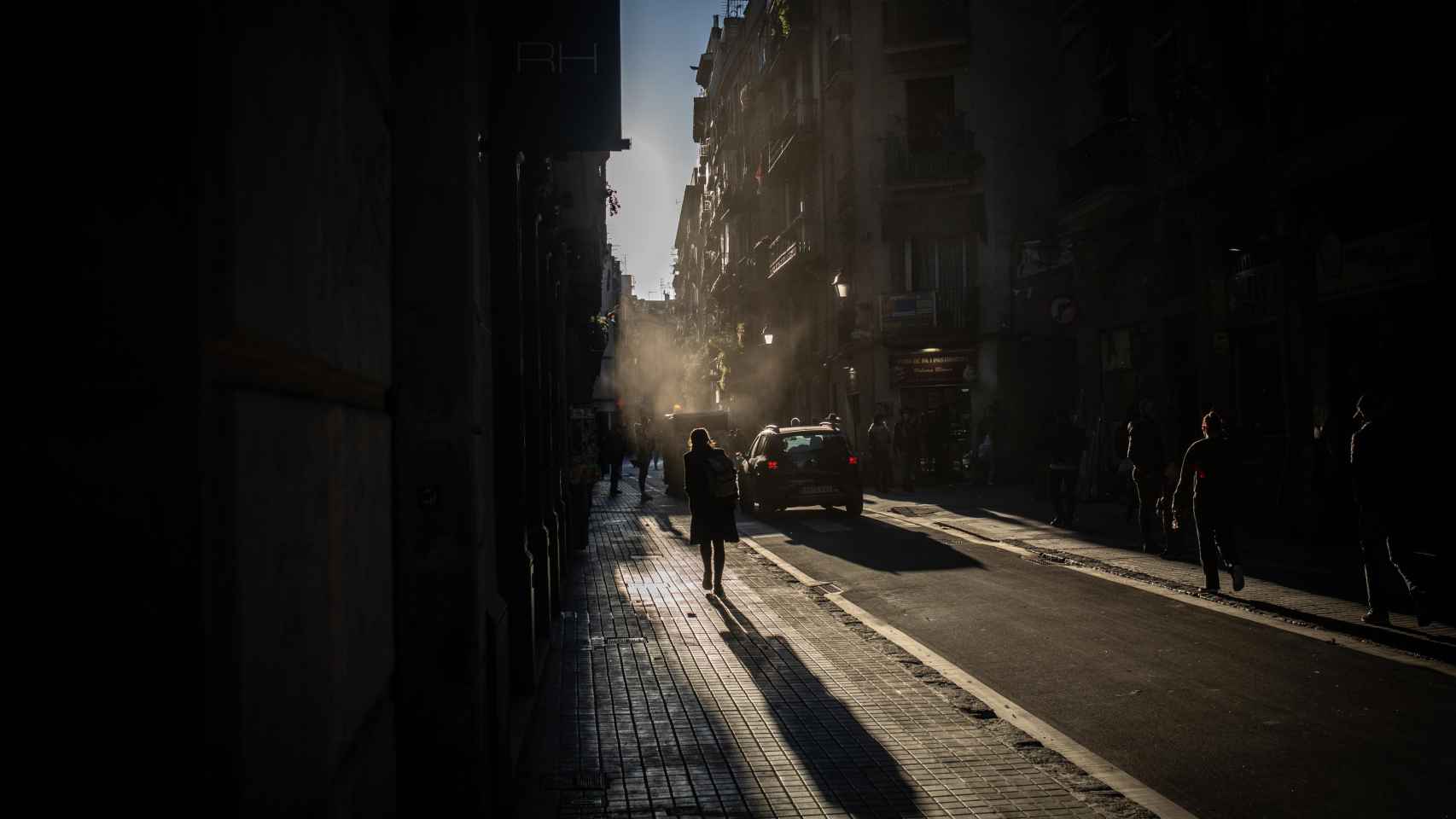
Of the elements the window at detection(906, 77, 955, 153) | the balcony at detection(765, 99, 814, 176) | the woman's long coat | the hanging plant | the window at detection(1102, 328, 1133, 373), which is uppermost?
the hanging plant

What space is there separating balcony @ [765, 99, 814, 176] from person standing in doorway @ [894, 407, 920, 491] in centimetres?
1300

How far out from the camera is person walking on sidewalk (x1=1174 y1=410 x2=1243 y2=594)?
11.4 metres

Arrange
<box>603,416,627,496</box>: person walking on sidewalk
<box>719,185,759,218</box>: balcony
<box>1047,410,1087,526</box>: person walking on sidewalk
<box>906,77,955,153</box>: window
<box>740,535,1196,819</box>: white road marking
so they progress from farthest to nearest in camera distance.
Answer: <box>719,185,759,218</box>: balcony < <box>906,77,955,153</box>: window < <box>603,416,627,496</box>: person walking on sidewalk < <box>1047,410,1087,526</box>: person walking on sidewalk < <box>740,535,1196,819</box>: white road marking

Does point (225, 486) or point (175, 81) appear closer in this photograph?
point (175, 81)

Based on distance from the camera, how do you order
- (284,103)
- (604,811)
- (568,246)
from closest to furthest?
(284,103), (604,811), (568,246)

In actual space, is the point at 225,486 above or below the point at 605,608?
above

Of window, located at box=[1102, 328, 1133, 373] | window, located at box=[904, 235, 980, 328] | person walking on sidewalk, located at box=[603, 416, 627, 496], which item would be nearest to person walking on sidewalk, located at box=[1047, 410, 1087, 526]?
window, located at box=[1102, 328, 1133, 373]

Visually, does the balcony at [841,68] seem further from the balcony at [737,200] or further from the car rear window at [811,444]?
the car rear window at [811,444]

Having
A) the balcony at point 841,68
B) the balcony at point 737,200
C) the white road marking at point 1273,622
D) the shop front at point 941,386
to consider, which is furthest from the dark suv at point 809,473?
the balcony at point 737,200

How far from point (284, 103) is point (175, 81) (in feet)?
1.93

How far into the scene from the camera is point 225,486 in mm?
1583

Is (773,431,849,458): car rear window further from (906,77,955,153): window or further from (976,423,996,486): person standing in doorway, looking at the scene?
(906,77,955,153): window

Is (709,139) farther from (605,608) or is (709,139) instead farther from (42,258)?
(42,258)

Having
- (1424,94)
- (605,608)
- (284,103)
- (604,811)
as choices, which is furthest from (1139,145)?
(284,103)
